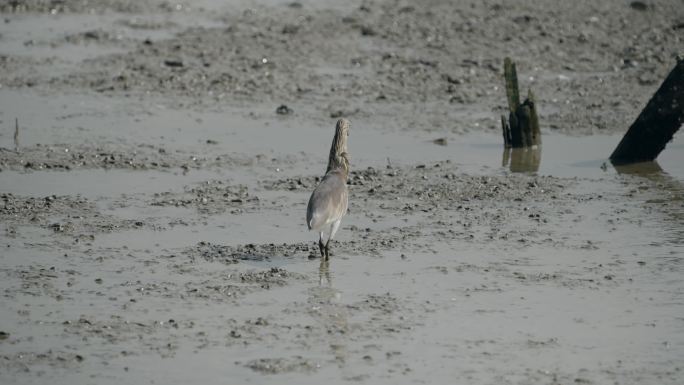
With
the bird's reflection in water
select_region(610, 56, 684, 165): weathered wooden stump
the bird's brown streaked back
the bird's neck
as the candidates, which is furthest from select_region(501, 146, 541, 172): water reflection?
the bird's reflection in water

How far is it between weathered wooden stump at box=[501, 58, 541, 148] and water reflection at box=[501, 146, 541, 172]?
7cm

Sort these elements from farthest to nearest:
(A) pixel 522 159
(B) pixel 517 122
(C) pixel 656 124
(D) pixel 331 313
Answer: (B) pixel 517 122
(A) pixel 522 159
(C) pixel 656 124
(D) pixel 331 313

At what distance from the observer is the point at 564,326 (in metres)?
8.16

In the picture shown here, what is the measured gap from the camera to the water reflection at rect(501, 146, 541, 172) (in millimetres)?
12859

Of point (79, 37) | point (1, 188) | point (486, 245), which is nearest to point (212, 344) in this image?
point (486, 245)

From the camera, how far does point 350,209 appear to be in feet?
36.4

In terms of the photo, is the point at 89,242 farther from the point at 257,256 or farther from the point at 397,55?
the point at 397,55

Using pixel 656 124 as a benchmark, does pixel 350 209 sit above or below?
below

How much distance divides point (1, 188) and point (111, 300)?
11.4ft

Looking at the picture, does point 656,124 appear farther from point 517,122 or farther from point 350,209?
point 350,209

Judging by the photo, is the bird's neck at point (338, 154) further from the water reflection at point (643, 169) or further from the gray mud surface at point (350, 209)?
the water reflection at point (643, 169)

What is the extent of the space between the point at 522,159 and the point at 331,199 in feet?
14.2

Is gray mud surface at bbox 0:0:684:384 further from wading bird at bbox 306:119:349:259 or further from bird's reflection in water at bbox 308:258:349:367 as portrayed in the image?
wading bird at bbox 306:119:349:259

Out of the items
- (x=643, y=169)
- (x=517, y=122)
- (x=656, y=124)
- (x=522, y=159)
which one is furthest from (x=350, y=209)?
(x=656, y=124)
